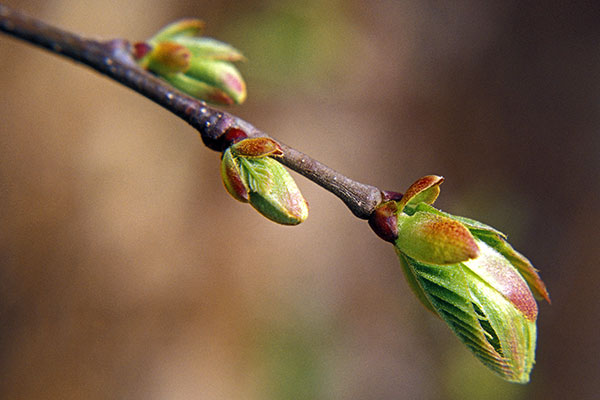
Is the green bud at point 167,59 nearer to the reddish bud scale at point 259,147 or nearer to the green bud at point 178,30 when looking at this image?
the green bud at point 178,30

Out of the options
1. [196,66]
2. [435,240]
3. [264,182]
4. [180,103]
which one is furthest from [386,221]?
[196,66]

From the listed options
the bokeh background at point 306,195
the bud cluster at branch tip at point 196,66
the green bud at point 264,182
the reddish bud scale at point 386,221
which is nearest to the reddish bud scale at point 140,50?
the bud cluster at branch tip at point 196,66

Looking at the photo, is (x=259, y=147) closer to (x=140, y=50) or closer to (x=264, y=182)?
(x=264, y=182)

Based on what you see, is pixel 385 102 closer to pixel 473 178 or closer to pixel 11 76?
pixel 473 178

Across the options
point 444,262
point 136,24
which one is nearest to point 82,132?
point 136,24

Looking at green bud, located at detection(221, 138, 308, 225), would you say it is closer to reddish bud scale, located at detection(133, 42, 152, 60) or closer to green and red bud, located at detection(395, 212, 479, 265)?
green and red bud, located at detection(395, 212, 479, 265)

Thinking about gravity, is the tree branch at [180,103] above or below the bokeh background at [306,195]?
above
